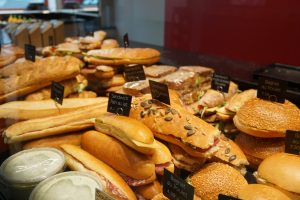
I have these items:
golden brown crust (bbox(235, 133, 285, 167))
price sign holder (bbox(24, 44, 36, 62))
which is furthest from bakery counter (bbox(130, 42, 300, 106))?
price sign holder (bbox(24, 44, 36, 62))

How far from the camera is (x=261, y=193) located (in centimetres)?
118

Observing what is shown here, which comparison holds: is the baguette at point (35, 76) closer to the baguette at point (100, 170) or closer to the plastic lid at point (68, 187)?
the baguette at point (100, 170)

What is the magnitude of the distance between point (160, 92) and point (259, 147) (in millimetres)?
599

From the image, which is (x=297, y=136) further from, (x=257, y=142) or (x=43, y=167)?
(x=43, y=167)

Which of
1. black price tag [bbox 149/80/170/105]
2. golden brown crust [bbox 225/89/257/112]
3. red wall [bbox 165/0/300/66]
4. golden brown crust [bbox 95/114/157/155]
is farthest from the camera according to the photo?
red wall [bbox 165/0/300/66]

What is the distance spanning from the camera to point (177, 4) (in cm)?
386

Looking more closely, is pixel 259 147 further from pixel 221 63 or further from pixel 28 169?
pixel 221 63

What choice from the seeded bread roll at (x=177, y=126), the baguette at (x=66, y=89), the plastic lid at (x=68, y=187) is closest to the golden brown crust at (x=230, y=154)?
the seeded bread roll at (x=177, y=126)

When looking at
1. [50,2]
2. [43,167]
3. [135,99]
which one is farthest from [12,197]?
[50,2]

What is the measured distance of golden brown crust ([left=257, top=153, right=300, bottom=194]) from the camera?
1.25 metres

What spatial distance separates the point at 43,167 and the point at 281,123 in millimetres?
1155

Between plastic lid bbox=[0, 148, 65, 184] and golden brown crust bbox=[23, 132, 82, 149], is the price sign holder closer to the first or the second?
golden brown crust bbox=[23, 132, 82, 149]

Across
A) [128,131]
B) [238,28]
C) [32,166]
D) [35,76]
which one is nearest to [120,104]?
[128,131]

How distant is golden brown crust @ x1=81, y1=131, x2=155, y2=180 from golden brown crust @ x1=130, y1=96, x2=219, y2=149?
21cm
